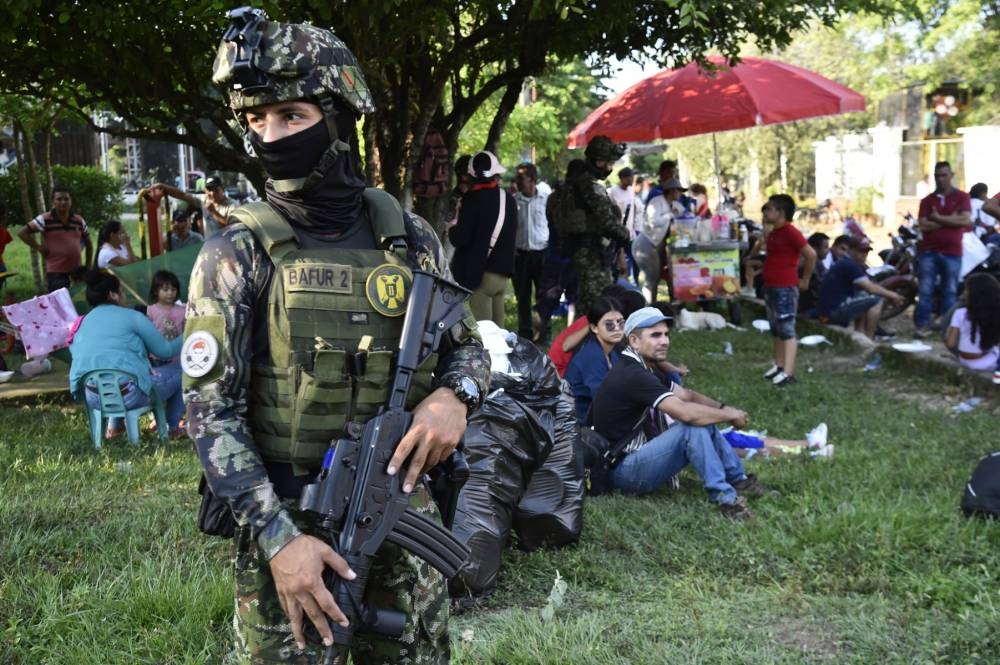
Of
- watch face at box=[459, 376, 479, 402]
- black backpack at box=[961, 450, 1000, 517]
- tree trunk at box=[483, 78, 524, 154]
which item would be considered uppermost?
tree trunk at box=[483, 78, 524, 154]

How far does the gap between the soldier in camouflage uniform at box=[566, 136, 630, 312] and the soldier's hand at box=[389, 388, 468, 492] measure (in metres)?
6.55

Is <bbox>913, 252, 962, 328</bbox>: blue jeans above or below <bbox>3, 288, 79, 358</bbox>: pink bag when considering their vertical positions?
below

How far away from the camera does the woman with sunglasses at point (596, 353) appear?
574cm

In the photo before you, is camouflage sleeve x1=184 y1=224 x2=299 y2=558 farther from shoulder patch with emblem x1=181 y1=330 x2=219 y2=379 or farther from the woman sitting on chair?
the woman sitting on chair

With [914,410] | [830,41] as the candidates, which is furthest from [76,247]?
[830,41]

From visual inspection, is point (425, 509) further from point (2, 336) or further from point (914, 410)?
point (2, 336)

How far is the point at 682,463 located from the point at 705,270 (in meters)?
6.47

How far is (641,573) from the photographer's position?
428 centimetres

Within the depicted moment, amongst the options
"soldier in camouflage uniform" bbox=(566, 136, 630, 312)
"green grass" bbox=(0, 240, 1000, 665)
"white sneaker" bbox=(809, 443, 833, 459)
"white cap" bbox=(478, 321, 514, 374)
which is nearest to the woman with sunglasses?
"green grass" bbox=(0, 240, 1000, 665)

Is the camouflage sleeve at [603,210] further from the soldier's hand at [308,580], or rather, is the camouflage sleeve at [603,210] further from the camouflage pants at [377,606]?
the soldier's hand at [308,580]

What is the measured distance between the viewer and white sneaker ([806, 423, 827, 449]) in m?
6.13

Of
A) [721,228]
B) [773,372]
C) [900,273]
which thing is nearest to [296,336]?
[773,372]

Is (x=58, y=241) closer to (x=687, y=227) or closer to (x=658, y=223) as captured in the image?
(x=658, y=223)

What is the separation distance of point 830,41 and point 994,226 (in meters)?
25.5
